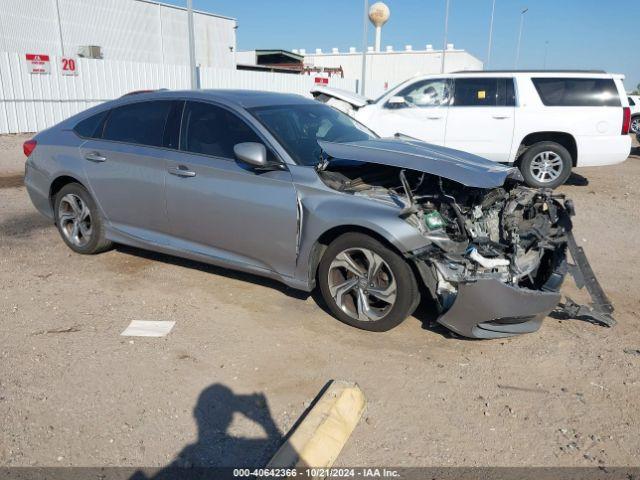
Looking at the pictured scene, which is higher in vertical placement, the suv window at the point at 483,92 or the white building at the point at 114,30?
the white building at the point at 114,30

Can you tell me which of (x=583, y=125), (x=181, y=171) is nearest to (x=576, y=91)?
(x=583, y=125)

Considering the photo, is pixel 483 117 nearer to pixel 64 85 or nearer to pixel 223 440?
pixel 223 440

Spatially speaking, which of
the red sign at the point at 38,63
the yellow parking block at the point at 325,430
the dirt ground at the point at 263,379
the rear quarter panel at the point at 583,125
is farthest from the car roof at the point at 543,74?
the red sign at the point at 38,63

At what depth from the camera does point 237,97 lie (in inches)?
181

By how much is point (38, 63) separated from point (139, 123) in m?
14.0

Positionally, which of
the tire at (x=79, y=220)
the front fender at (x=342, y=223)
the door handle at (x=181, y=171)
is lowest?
the tire at (x=79, y=220)

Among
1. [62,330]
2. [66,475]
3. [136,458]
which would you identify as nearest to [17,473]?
[66,475]

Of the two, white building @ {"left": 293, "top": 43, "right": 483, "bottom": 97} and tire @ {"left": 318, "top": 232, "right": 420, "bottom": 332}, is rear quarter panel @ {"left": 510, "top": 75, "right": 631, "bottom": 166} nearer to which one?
tire @ {"left": 318, "top": 232, "right": 420, "bottom": 332}

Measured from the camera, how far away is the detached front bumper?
3396mm

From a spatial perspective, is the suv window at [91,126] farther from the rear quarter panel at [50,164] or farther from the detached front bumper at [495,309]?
the detached front bumper at [495,309]

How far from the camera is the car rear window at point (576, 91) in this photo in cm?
901

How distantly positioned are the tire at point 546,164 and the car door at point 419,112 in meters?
1.53

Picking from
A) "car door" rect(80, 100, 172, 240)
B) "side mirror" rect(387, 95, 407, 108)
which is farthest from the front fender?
"side mirror" rect(387, 95, 407, 108)

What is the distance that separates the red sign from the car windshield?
1454 cm
